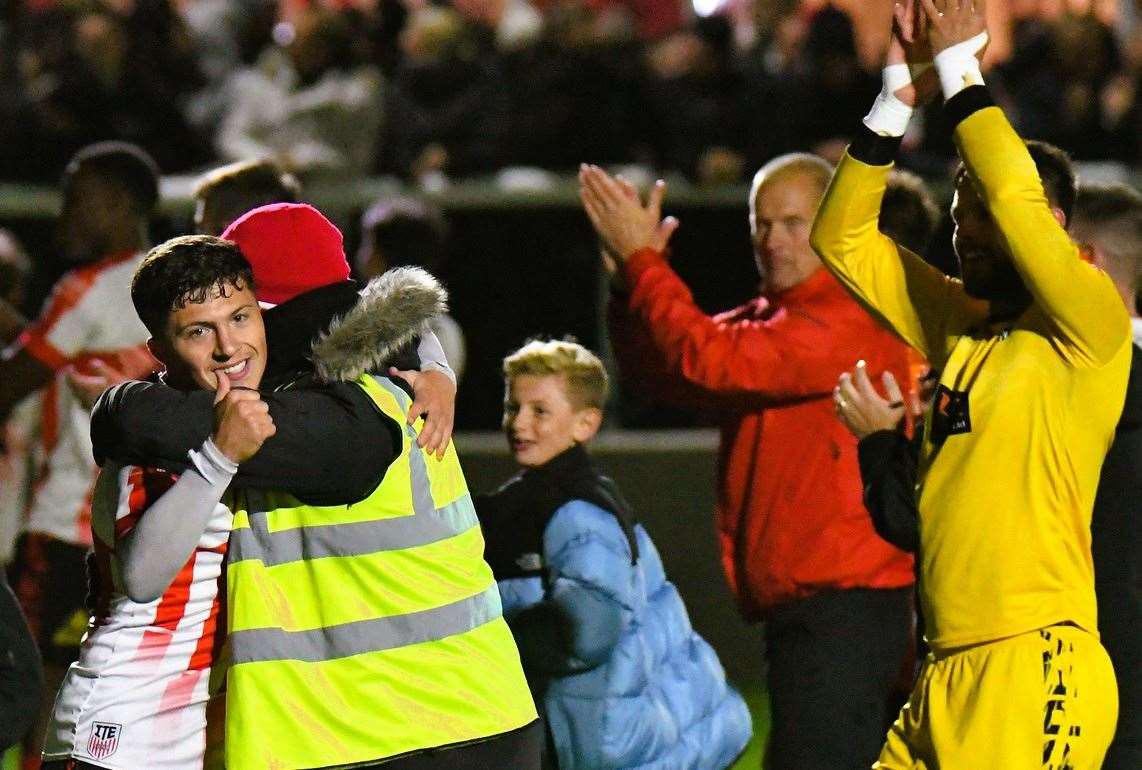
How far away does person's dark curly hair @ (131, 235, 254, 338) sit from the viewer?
374 cm

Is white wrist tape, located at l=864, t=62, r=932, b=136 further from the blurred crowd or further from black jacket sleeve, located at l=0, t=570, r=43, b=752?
the blurred crowd

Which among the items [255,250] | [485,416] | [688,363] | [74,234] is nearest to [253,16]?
[485,416]

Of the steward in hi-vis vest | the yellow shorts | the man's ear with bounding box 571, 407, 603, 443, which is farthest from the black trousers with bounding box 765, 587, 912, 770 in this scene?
the steward in hi-vis vest

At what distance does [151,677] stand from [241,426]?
66 cm

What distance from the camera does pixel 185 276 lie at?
12.3 ft

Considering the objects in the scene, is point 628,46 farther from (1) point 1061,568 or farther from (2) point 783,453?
(1) point 1061,568

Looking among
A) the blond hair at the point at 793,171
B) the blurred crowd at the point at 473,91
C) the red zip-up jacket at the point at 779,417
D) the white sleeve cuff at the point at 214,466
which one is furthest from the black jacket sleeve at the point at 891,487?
the blurred crowd at the point at 473,91

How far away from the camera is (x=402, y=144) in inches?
396

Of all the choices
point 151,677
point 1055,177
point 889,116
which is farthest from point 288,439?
point 1055,177

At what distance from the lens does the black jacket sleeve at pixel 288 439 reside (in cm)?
359

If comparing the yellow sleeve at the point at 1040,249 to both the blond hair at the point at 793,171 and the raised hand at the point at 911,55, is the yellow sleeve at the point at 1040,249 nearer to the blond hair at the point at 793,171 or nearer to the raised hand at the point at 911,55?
the raised hand at the point at 911,55

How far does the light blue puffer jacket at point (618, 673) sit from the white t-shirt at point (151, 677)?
1337 mm

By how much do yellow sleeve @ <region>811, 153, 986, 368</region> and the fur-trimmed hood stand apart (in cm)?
107

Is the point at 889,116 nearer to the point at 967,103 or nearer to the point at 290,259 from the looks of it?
the point at 967,103
